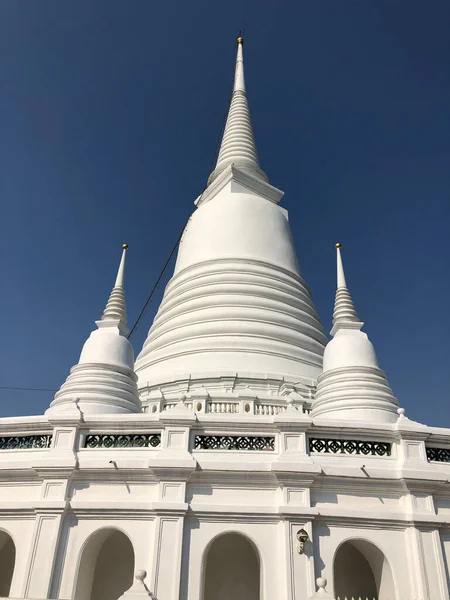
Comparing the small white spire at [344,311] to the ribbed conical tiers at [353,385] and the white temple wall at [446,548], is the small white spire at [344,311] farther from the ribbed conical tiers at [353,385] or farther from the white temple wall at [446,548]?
the white temple wall at [446,548]

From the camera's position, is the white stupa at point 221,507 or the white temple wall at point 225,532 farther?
the white stupa at point 221,507

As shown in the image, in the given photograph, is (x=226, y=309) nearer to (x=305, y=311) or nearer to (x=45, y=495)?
(x=305, y=311)

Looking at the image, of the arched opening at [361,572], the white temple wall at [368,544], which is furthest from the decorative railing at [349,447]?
the arched opening at [361,572]

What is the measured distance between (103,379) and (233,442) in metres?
6.05

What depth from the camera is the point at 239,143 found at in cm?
3070

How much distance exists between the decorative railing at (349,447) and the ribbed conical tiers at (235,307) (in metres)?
5.77

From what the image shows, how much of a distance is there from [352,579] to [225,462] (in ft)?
12.8

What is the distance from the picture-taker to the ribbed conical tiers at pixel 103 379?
15781 mm

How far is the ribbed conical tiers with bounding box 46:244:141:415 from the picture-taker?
15781 millimetres

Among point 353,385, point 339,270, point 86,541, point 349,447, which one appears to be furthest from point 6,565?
point 339,270

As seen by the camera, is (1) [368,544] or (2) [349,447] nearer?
(1) [368,544]

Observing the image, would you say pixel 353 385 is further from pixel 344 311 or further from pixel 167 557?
pixel 167 557

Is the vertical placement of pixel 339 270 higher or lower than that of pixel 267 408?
higher

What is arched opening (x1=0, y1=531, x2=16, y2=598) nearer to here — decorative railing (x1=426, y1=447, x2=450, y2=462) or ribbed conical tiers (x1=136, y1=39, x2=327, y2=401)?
ribbed conical tiers (x1=136, y1=39, x2=327, y2=401)
